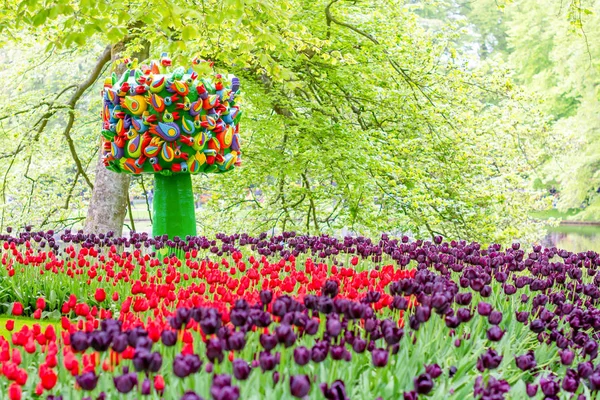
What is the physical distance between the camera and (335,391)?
2.38 meters

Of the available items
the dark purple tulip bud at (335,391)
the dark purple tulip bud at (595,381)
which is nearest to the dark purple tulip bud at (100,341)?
the dark purple tulip bud at (335,391)

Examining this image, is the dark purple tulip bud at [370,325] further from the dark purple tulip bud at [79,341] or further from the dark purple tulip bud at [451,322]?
the dark purple tulip bud at [79,341]

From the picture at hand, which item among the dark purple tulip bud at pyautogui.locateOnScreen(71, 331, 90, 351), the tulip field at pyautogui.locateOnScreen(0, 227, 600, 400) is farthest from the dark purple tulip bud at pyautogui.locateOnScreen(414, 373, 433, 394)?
the dark purple tulip bud at pyautogui.locateOnScreen(71, 331, 90, 351)

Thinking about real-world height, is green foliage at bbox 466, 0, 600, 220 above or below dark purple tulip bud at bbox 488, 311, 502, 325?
above

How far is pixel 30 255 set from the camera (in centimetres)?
578

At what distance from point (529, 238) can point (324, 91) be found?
6819mm

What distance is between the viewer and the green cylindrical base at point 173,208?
6793mm

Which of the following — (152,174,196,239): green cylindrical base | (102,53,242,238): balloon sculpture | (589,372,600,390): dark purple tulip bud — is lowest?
(589,372,600,390): dark purple tulip bud

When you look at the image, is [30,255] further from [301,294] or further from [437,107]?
[437,107]

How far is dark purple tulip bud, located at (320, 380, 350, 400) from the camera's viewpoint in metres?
2.38

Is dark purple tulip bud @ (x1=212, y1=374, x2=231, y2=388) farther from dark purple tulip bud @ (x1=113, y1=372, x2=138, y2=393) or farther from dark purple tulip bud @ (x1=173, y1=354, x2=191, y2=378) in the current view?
dark purple tulip bud @ (x1=113, y1=372, x2=138, y2=393)

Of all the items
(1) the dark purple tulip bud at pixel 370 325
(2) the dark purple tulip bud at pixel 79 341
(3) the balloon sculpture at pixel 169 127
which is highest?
(3) the balloon sculpture at pixel 169 127

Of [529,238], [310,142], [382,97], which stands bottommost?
[529,238]

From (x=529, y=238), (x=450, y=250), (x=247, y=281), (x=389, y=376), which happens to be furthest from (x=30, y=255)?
(x=529, y=238)
